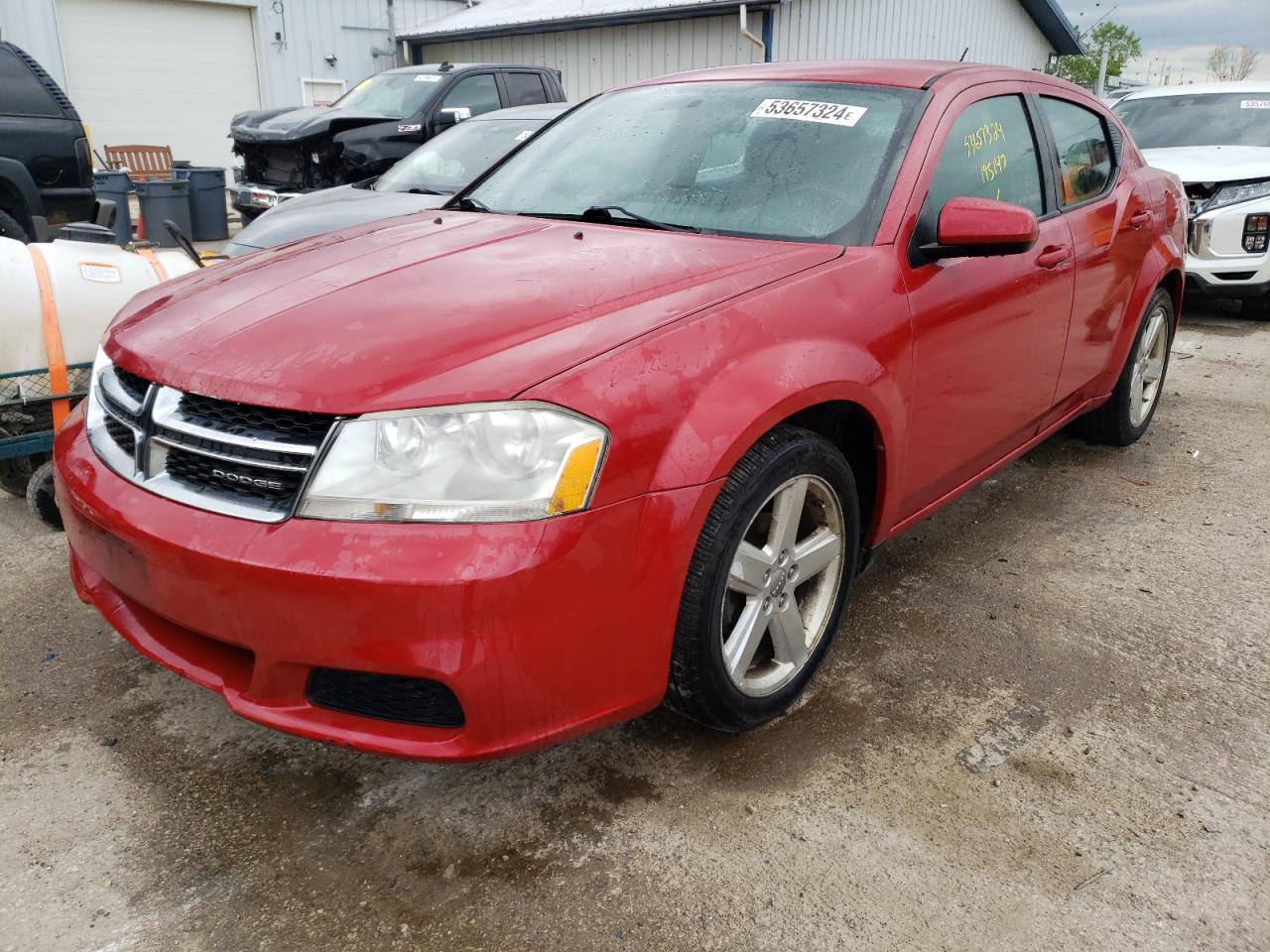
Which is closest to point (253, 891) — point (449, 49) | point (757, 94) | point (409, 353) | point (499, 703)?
point (499, 703)

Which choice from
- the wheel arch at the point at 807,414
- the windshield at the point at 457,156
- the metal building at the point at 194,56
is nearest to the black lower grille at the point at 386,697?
the wheel arch at the point at 807,414

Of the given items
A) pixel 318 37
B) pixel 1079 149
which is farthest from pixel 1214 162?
pixel 318 37

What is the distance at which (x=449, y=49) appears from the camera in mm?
17031

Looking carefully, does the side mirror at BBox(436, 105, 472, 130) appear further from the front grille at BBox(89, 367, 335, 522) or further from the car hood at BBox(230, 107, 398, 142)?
the front grille at BBox(89, 367, 335, 522)

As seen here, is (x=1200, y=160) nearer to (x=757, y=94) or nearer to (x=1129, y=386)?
(x=1129, y=386)

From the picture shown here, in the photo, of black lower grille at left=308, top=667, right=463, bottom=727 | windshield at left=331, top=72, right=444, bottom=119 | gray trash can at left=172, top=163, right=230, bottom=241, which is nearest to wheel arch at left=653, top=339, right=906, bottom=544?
black lower grille at left=308, top=667, right=463, bottom=727

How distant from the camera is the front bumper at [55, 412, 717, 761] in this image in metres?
1.75

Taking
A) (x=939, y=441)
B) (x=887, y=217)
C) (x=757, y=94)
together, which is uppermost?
(x=757, y=94)

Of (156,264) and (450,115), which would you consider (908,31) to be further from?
(156,264)

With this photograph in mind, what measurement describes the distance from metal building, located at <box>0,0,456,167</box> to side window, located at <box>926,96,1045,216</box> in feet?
45.4

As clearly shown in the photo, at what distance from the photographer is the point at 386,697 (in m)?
1.90

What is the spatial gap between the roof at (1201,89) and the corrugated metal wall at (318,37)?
480 inches

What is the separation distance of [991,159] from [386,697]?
96.4 inches

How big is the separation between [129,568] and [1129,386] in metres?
4.02
